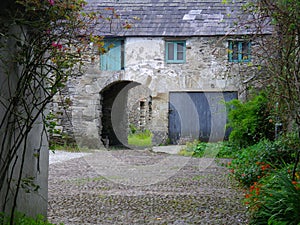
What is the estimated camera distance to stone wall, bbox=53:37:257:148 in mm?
15328

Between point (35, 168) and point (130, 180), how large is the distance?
4283 mm

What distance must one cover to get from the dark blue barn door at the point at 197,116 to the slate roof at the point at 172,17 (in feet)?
7.08

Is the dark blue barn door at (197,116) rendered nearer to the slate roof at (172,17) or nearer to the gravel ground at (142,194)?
the slate roof at (172,17)

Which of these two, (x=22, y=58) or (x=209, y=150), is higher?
(x=22, y=58)

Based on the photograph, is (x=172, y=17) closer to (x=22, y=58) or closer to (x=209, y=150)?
(x=209, y=150)

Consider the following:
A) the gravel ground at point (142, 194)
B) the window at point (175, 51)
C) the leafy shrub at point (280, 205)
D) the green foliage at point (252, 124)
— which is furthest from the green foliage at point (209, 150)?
the leafy shrub at point (280, 205)

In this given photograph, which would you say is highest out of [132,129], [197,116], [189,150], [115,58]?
[115,58]

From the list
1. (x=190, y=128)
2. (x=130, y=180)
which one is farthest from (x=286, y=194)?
(x=190, y=128)

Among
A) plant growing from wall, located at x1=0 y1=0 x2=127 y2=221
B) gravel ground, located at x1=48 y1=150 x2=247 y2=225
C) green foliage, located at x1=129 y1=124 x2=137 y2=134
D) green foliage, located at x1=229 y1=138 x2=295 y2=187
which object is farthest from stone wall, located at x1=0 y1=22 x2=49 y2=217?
green foliage, located at x1=129 y1=124 x2=137 y2=134

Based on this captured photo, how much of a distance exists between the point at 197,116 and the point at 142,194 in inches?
358

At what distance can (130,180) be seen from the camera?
346 inches

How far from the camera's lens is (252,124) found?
463 inches

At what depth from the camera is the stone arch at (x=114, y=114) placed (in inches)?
662

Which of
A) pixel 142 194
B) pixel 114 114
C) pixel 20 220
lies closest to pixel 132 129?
pixel 114 114
